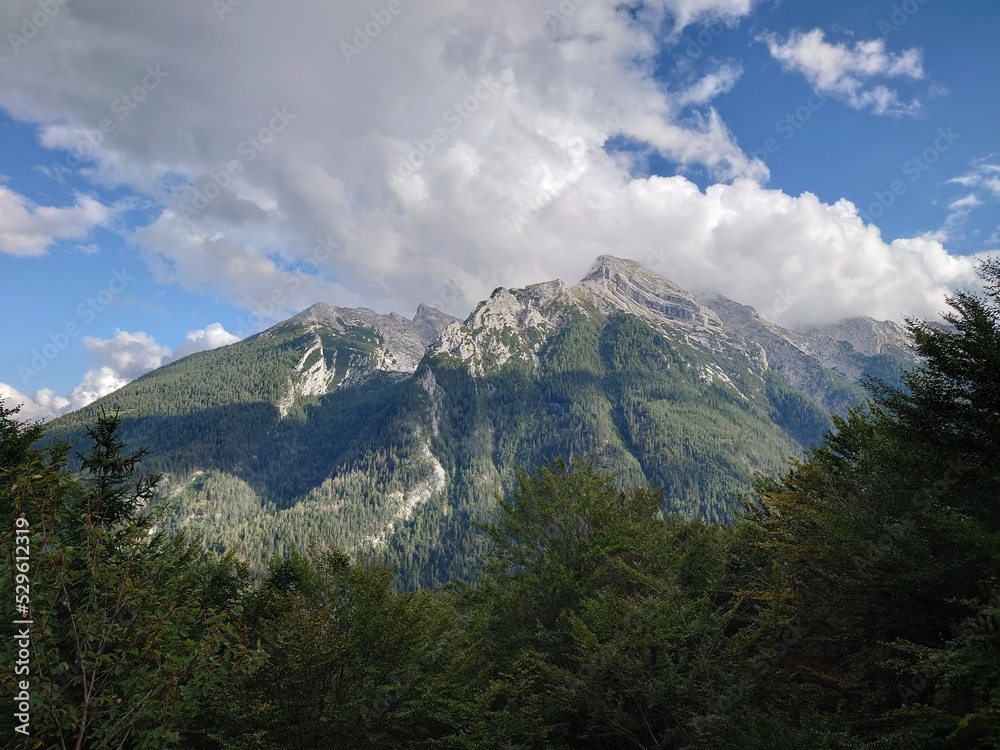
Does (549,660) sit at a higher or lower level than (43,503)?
lower

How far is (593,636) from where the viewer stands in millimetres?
14656

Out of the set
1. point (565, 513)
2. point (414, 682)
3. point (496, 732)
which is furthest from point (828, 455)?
point (414, 682)

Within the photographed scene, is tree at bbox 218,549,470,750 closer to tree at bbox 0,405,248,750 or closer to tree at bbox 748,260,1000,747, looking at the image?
tree at bbox 0,405,248,750

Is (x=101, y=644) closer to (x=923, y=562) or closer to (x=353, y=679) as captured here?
(x=353, y=679)

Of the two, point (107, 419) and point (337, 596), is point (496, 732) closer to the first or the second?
point (337, 596)

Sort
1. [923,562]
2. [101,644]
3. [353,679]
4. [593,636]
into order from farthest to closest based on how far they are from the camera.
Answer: [593,636] → [353,679] → [923,562] → [101,644]

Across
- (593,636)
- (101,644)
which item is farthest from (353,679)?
(101,644)

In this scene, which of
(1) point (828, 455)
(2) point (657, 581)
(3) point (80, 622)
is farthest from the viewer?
(1) point (828, 455)

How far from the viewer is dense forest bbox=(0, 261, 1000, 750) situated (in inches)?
244

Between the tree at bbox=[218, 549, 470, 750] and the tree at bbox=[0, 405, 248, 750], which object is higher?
the tree at bbox=[0, 405, 248, 750]

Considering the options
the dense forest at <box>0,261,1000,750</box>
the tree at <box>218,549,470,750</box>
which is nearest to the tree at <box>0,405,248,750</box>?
the dense forest at <box>0,261,1000,750</box>

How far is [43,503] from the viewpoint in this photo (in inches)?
240

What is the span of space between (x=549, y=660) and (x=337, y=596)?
918cm

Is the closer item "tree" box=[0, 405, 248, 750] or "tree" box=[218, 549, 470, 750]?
"tree" box=[0, 405, 248, 750]
